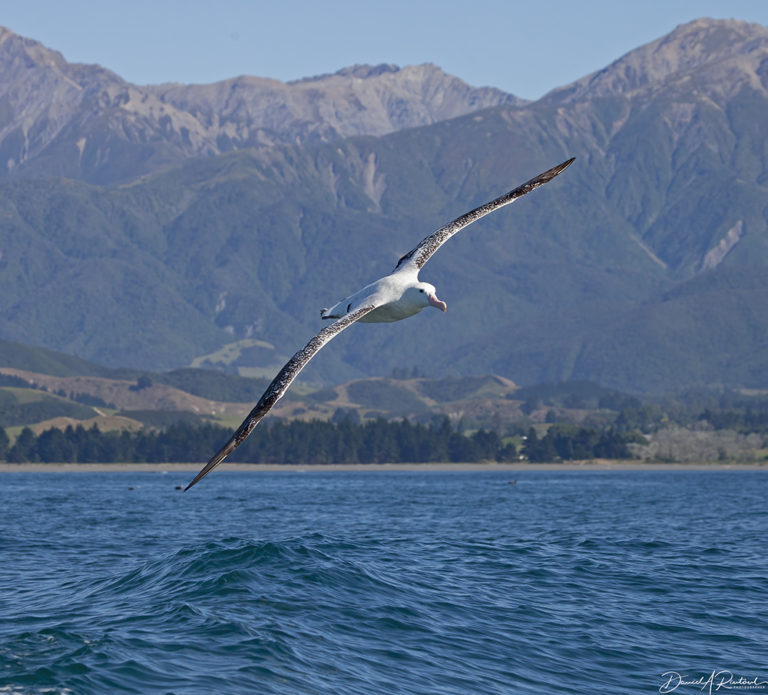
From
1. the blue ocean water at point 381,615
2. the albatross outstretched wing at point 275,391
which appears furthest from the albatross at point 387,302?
the blue ocean water at point 381,615

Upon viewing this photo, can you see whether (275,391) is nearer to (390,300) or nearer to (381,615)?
Result: (390,300)

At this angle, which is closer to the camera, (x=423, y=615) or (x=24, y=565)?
(x=423, y=615)

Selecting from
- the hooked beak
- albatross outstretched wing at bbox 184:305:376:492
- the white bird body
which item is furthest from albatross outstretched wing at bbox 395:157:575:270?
albatross outstretched wing at bbox 184:305:376:492

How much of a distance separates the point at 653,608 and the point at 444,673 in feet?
45.2

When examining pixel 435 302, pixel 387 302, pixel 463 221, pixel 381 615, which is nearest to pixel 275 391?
pixel 435 302

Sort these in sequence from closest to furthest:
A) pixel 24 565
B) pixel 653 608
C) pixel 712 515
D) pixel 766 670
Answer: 1. pixel 766 670
2. pixel 653 608
3. pixel 24 565
4. pixel 712 515

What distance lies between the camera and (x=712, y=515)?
119m

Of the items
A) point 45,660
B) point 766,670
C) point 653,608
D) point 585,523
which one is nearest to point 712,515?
point 585,523

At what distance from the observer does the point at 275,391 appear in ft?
101

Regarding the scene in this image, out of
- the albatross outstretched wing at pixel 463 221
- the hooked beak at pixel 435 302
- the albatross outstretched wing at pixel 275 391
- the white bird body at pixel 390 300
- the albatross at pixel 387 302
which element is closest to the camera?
the albatross outstretched wing at pixel 275 391

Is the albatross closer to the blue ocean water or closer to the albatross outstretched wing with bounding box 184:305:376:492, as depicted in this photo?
the albatross outstretched wing with bounding box 184:305:376:492

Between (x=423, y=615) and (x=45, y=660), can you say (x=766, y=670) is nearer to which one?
(x=423, y=615)

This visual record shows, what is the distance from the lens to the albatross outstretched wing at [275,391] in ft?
90.9

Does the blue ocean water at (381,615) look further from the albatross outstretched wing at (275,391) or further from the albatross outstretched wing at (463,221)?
the albatross outstretched wing at (463,221)
